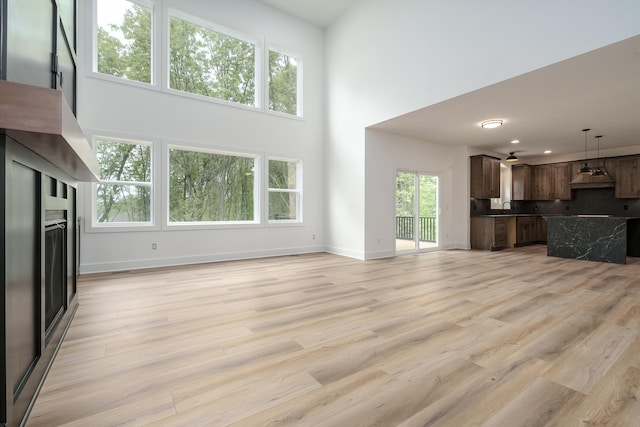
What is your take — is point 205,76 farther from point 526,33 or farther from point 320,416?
point 320,416

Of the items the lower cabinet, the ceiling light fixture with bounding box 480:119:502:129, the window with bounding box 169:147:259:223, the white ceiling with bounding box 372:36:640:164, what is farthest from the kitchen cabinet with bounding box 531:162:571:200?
the window with bounding box 169:147:259:223

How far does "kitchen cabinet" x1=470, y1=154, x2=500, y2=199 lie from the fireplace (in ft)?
26.3

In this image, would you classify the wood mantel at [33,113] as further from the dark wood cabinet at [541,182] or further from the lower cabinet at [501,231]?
the dark wood cabinet at [541,182]

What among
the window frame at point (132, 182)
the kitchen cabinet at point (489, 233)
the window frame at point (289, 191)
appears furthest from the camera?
the kitchen cabinet at point (489, 233)

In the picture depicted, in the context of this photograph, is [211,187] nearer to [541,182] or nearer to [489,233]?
[489,233]

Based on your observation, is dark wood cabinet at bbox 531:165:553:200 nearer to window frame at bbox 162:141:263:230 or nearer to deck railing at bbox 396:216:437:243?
deck railing at bbox 396:216:437:243

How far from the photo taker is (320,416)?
140 centimetres

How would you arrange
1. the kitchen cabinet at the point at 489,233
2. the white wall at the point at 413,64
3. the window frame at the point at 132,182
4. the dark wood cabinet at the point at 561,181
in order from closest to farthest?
the white wall at the point at 413,64
the window frame at the point at 132,182
the kitchen cabinet at the point at 489,233
the dark wood cabinet at the point at 561,181

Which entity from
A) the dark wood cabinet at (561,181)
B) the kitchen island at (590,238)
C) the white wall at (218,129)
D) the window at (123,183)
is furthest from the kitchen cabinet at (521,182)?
the window at (123,183)

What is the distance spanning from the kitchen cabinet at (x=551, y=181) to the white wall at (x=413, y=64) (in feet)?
11.5

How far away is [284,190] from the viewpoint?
640cm

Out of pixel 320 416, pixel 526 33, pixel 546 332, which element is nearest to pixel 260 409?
pixel 320 416

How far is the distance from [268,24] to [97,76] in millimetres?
3471

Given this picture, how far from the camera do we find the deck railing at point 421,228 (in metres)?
7.04
